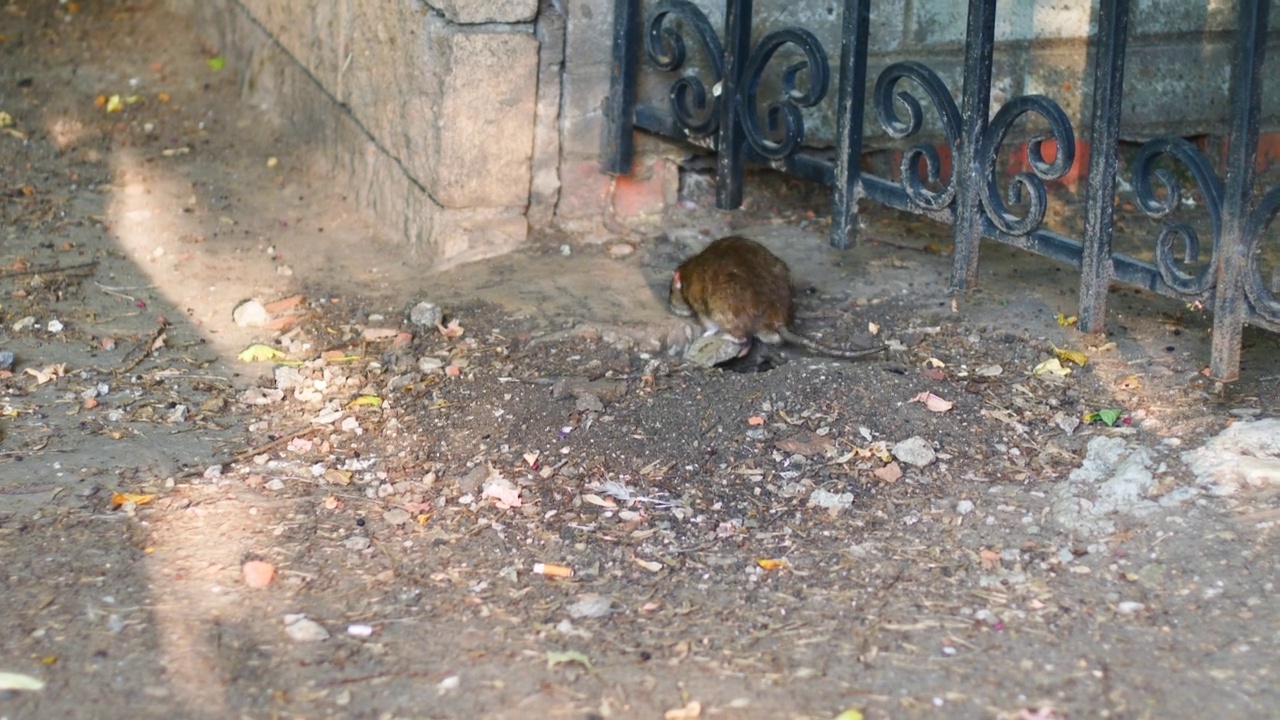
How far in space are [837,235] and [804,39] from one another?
66 centimetres

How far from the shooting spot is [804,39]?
14.5 feet

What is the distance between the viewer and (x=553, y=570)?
3252 millimetres

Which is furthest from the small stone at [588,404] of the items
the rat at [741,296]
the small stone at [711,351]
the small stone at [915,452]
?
the small stone at [915,452]

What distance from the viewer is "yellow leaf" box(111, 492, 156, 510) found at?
3541mm

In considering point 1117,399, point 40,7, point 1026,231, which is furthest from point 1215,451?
point 40,7

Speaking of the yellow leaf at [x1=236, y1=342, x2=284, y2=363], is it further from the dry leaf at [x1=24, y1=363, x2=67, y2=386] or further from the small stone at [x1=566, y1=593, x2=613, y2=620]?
the small stone at [x1=566, y1=593, x2=613, y2=620]

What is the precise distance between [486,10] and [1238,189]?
2.42 metres

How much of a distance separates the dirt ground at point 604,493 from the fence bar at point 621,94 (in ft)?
1.03

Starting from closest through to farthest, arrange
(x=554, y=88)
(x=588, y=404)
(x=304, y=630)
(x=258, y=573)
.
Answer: (x=304, y=630), (x=258, y=573), (x=588, y=404), (x=554, y=88)

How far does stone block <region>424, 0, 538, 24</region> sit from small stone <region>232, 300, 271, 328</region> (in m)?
1.15

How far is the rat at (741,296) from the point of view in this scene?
4.41 meters

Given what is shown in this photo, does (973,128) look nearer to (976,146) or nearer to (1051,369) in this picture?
(976,146)

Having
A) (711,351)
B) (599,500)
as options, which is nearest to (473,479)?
(599,500)

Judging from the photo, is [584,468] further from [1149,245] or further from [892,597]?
[1149,245]
